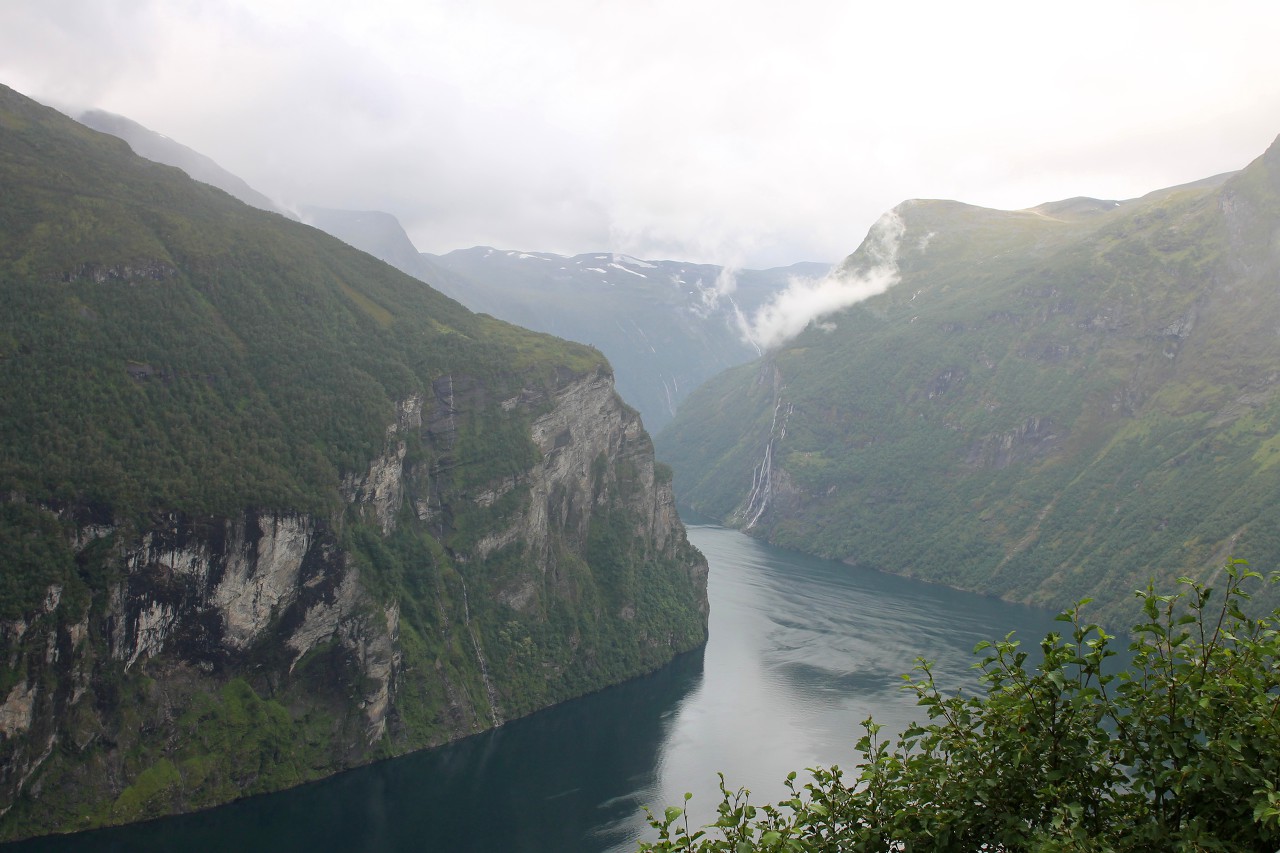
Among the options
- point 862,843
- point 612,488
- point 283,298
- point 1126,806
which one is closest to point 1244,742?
point 1126,806

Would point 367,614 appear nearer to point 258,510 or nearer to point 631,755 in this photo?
point 258,510

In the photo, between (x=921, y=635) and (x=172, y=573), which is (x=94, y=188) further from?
(x=921, y=635)

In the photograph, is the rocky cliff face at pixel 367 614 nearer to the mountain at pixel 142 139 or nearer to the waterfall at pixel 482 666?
the waterfall at pixel 482 666

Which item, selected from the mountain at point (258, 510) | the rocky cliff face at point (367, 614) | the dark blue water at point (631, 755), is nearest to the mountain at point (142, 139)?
the mountain at point (258, 510)

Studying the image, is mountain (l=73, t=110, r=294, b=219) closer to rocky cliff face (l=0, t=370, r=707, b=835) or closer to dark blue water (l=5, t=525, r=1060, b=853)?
rocky cliff face (l=0, t=370, r=707, b=835)

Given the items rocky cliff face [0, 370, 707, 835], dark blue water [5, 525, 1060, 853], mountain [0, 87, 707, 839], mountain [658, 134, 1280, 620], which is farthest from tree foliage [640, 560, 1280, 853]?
mountain [658, 134, 1280, 620]
